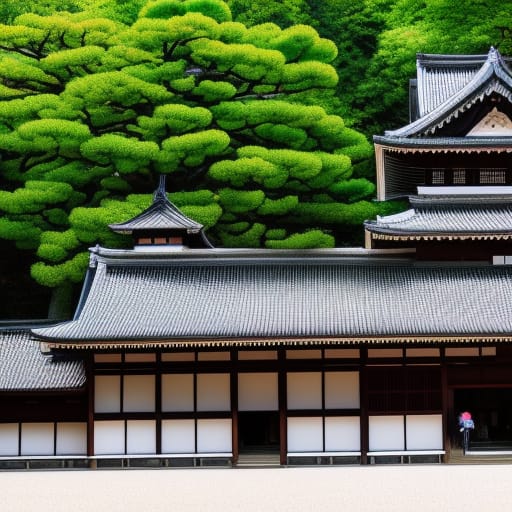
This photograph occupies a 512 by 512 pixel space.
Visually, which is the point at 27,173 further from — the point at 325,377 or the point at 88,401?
the point at 325,377

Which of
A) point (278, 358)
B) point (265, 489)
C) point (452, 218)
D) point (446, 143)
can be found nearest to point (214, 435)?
point (278, 358)

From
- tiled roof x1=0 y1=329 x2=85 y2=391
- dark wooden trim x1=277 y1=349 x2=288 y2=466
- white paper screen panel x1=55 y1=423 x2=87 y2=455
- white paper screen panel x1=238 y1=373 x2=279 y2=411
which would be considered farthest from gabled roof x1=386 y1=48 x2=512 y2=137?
white paper screen panel x1=55 y1=423 x2=87 y2=455

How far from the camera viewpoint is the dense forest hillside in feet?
114

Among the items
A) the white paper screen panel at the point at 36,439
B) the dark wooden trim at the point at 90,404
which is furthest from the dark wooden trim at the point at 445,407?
the white paper screen panel at the point at 36,439

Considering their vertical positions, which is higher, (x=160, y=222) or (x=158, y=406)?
(x=160, y=222)

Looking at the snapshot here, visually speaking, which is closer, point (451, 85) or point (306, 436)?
point (306, 436)

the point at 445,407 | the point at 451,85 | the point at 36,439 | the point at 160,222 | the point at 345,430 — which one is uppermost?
the point at 451,85

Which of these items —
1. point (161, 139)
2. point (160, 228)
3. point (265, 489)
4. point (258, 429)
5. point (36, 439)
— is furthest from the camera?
point (161, 139)

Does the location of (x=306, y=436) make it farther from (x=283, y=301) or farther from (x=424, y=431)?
(x=283, y=301)

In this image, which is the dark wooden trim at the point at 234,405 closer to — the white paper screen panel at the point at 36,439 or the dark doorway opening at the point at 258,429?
the dark doorway opening at the point at 258,429

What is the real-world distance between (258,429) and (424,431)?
4.56 m

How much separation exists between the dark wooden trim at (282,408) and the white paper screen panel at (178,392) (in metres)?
2.13

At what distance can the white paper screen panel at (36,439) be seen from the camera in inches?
978

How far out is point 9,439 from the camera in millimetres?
24891
